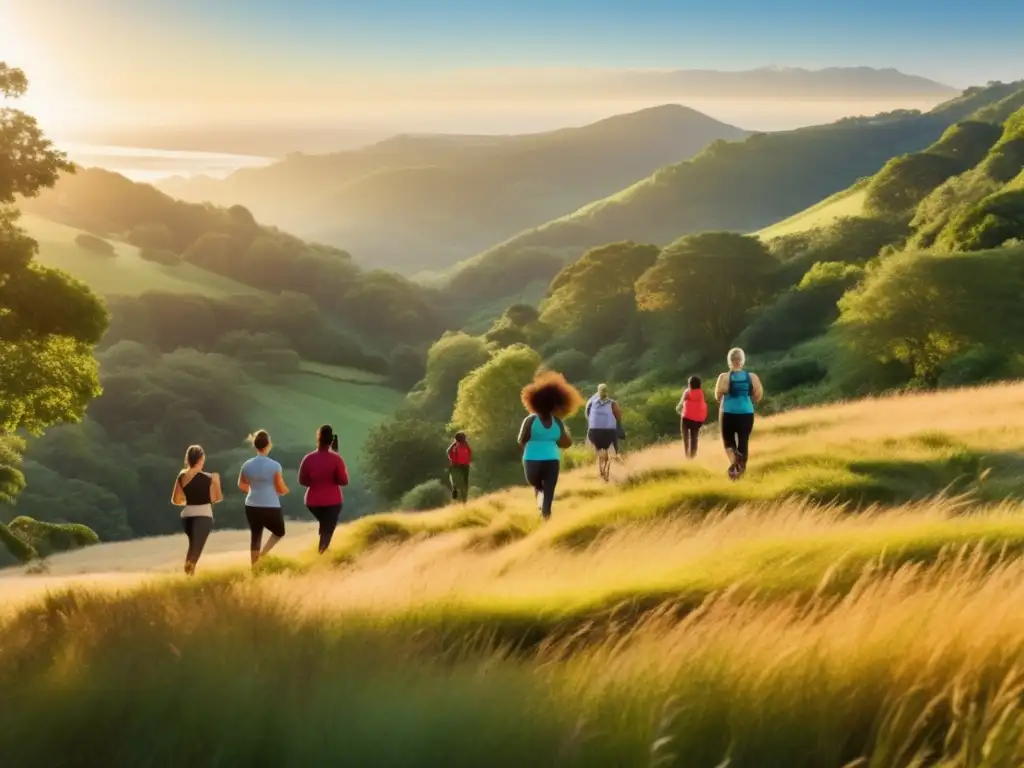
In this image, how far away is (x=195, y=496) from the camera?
49.8ft

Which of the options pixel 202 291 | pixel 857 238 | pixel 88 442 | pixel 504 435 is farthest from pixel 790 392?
pixel 202 291

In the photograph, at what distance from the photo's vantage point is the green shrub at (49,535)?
51.2 m

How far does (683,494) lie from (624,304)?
302ft

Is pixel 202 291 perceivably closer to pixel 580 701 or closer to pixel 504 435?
pixel 504 435

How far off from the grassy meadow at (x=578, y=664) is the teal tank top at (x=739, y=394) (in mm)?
7705

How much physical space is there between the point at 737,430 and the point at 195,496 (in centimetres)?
977

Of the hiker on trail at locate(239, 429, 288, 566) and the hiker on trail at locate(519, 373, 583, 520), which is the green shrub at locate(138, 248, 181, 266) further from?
the hiker on trail at locate(519, 373, 583, 520)

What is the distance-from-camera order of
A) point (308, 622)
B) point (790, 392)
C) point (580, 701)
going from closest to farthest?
point (580, 701) → point (308, 622) → point (790, 392)

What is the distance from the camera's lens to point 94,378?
2250cm

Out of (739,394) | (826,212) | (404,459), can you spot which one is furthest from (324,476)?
(826,212)

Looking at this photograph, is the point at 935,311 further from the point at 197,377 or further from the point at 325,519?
the point at 197,377

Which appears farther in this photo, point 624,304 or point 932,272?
point 624,304

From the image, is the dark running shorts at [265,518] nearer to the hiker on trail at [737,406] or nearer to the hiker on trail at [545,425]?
the hiker on trail at [545,425]

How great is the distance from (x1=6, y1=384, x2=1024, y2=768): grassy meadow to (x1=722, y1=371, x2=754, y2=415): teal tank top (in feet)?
25.3
